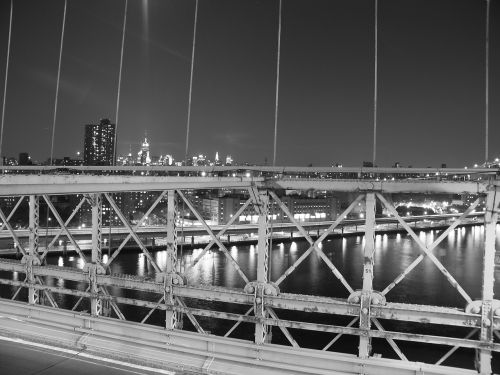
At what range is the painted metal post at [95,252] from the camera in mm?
5141

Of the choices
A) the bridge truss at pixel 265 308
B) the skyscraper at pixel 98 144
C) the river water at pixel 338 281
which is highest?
the skyscraper at pixel 98 144

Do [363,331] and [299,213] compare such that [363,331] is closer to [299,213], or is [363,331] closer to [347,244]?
[347,244]

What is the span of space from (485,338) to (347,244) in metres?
48.2

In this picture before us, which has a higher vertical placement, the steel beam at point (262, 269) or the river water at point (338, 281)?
the steel beam at point (262, 269)

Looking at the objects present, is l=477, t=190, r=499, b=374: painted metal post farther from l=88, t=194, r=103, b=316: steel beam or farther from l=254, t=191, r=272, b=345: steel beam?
l=88, t=194, r=103, b=316: steel beam

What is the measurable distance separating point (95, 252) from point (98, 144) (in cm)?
2395

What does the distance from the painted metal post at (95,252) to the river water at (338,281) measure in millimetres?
6061

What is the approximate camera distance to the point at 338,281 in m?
29.7

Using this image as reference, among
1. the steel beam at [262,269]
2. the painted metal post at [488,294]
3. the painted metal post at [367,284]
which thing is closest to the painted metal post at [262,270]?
the steel beam at [262,269]

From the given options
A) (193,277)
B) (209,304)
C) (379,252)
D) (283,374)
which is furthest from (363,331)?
(379,252)

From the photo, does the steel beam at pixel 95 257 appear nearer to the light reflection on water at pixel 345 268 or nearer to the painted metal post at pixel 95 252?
the painted metal post at pixel 95 252

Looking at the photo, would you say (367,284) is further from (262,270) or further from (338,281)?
(338,281)

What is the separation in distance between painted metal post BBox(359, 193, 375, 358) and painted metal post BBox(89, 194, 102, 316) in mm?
2946

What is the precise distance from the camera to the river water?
19.1 metres
